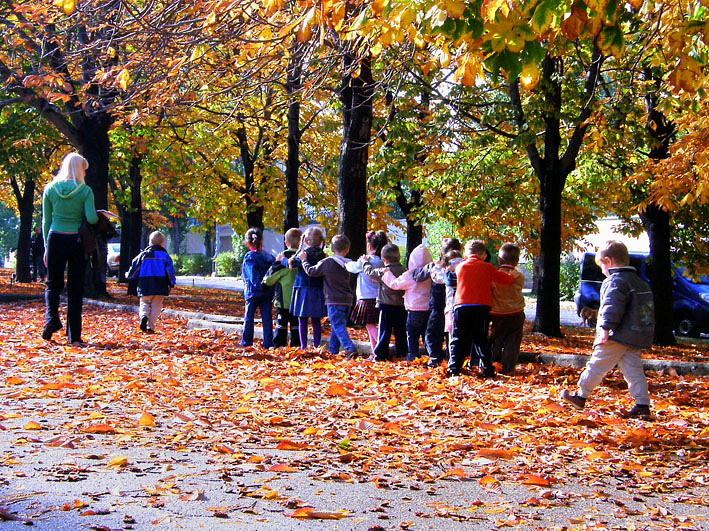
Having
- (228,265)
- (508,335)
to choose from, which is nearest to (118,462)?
(508,335)

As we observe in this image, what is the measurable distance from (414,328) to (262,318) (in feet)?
6.99

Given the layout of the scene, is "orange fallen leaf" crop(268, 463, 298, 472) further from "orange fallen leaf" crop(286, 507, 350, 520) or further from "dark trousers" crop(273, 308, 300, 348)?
"dark trousers" crop(273, 308, 300, 348)

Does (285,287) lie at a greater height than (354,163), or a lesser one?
lesser

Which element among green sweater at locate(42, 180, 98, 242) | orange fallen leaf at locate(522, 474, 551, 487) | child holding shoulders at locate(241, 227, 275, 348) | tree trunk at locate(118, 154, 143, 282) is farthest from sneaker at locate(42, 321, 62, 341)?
tree trunk at locate(118, 154, 143, 282)

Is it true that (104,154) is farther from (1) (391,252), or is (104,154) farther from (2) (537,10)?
(2) (537,10)

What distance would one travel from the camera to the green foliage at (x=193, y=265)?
66.4 metres

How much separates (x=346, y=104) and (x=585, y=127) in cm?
445

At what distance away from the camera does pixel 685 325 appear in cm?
2445

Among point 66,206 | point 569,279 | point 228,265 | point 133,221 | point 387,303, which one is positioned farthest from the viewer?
point 228,265

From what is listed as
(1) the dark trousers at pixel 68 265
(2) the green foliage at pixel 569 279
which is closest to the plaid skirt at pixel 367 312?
(1) the dark trousers at pixel 68 265

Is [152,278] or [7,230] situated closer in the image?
[152,278]

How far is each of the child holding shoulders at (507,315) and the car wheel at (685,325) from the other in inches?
611

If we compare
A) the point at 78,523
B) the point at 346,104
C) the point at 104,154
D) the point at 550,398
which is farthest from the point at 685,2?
the point at 104,154

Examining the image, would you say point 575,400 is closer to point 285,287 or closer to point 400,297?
point 400,297
